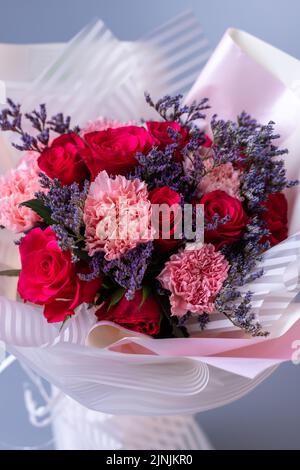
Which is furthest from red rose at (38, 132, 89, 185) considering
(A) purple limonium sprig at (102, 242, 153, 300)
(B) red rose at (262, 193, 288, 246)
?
(B) red rose at (262, 193, 288, 246)

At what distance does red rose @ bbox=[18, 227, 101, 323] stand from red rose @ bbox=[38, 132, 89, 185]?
0.22 ft

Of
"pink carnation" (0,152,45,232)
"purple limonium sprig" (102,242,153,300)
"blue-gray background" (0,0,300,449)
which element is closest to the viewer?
"purple limonium sprig" (102,242,153,300)

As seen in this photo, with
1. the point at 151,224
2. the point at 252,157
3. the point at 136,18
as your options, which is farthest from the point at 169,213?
the point at 136,18

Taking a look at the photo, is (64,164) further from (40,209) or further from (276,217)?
(276,217)

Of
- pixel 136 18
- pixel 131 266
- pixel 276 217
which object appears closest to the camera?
pixel 131 266

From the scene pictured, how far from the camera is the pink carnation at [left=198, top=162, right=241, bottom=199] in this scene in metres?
0.63

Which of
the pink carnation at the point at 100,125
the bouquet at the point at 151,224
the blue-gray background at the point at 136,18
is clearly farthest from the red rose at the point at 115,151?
the blue-gray background at the point at 136,18

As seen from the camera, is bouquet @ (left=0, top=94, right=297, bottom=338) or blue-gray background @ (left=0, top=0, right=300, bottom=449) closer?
bouquet @ (left=0, top=94, right=297, bottom=338)

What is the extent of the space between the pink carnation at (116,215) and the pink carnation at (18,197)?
12 cm

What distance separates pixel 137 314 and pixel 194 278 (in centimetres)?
8

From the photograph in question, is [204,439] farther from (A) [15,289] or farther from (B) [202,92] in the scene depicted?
(B) [202,92]

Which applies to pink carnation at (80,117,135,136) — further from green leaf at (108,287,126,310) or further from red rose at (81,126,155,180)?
green leaf at (108,287,126,310)

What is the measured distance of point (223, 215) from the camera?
60 centimetres

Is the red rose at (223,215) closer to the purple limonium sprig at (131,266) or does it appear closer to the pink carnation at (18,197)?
the purple limonium sprig at (131,266)
